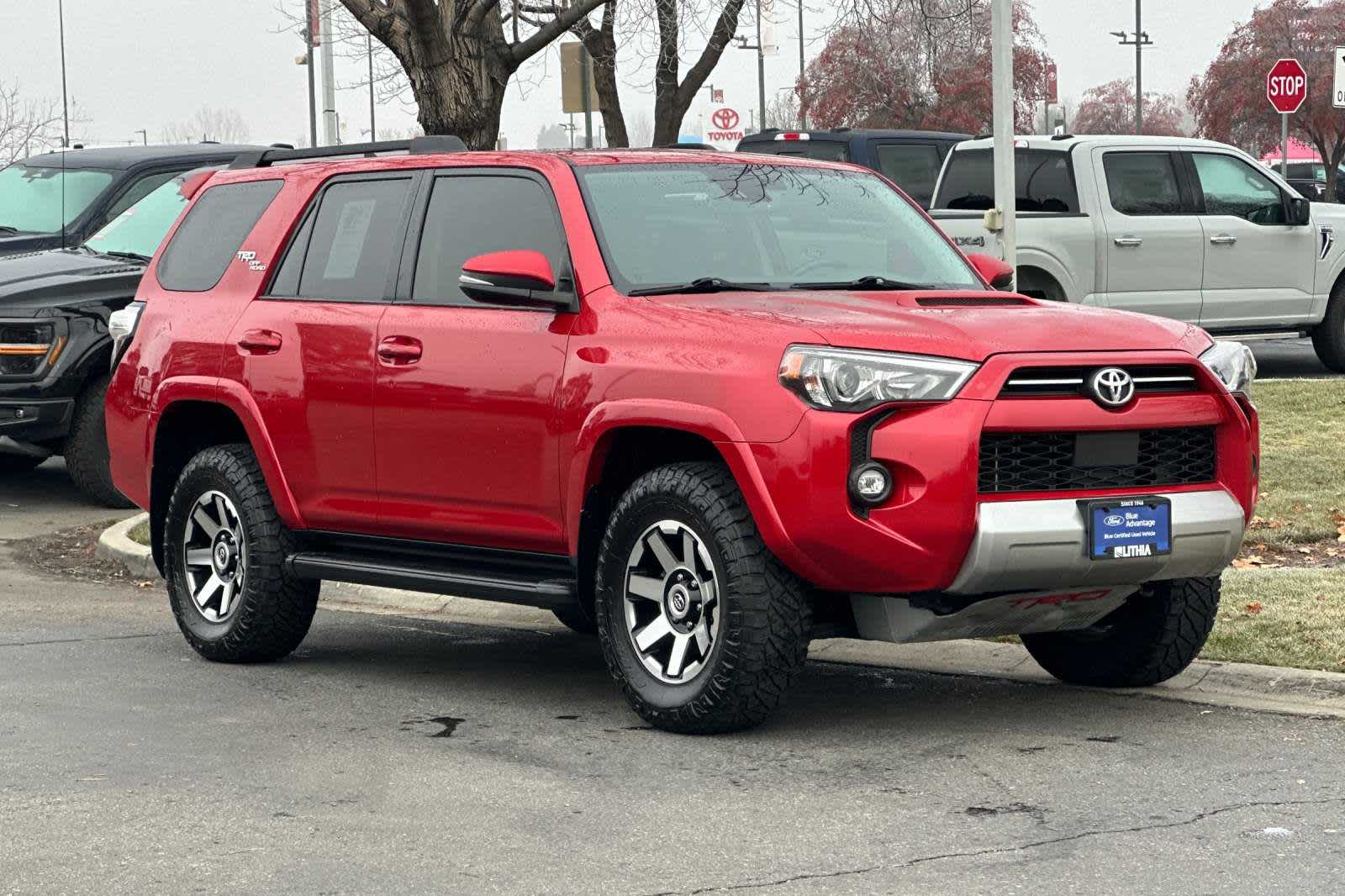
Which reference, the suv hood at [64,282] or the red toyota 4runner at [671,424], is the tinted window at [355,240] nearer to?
the red toyota 4runner at [671,424]

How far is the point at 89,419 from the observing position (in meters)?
12.7

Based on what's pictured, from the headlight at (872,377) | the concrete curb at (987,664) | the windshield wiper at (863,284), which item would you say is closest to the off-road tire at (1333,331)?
the concrete curb at (987,664)

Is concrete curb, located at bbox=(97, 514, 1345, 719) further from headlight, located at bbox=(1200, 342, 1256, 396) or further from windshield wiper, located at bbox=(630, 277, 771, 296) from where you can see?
windshield wiper, located at bbox=(630, 277, 771, 296)

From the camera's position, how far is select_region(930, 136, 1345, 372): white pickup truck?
655 inches

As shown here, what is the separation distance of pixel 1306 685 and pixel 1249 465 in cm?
93

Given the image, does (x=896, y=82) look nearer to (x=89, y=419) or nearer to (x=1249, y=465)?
(x=89, y=419)

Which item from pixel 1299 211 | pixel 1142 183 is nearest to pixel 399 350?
A: pixel 1142 183

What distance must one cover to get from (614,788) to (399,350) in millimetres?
2097

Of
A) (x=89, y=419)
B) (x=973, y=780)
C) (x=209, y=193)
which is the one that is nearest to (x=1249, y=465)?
(x=973, y=780)

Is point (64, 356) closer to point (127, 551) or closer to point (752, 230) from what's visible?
A: point (127, 551)

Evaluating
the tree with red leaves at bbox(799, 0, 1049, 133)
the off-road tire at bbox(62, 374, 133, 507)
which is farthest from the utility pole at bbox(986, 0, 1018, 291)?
the tree with red leaves at bbox(799, 0, 1049, 133)

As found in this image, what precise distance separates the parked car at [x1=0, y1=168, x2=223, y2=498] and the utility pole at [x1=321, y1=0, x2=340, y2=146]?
11.3 metres

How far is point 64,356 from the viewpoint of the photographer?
41.2ft

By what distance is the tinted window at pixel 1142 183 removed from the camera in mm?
16844
